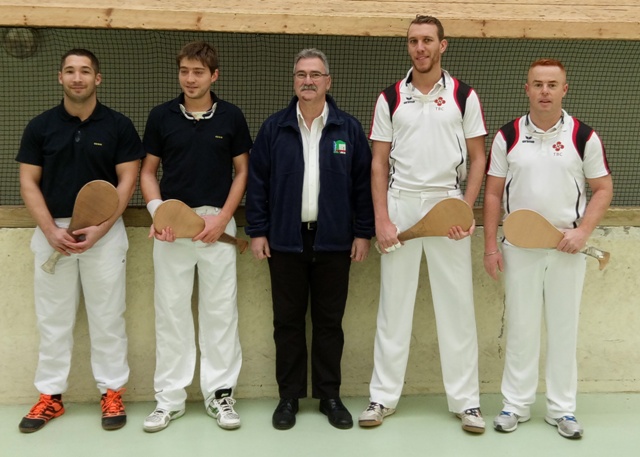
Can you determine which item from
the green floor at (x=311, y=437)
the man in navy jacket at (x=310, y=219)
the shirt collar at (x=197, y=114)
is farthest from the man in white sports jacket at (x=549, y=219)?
the shirt collar at (x=197, y=114)

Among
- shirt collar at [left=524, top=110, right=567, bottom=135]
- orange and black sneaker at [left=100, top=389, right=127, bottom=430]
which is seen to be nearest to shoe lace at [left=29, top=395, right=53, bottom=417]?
orange and black sneaker at [left=100, top=389, right=127, bottom=430]

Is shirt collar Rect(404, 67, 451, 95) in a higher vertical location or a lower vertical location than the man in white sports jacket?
higher

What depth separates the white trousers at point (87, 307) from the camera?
3311 mm

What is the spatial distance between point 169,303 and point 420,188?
1338 mm

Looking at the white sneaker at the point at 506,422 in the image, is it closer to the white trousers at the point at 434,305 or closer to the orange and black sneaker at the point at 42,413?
the white trousers at the point at 434,305

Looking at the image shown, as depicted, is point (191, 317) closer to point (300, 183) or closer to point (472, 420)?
point (300, 183)

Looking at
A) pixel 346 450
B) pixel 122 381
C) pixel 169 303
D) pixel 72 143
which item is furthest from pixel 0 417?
pixel 346 450

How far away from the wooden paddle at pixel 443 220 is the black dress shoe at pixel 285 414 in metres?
1.03

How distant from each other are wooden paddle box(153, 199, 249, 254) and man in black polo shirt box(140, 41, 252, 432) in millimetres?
33

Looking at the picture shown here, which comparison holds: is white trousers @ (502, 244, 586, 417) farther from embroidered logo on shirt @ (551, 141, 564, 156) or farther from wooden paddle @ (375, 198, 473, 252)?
embroidered logo on shirt @ (551, 141, 564, 156)

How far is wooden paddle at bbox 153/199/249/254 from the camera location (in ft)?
10.3

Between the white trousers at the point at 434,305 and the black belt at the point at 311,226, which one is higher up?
the black belt at the point at 311,226

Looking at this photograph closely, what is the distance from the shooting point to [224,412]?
11.0 feet

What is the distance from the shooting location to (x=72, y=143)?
3.21m
